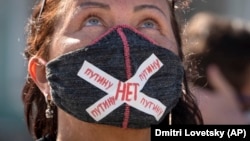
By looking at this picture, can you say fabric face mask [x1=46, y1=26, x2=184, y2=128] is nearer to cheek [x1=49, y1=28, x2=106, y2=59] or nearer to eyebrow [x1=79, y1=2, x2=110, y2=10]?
cheek [x1=49, y1=28, x2=106, y2=59]

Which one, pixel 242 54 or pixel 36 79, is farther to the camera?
pixel 242 54

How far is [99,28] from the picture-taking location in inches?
178

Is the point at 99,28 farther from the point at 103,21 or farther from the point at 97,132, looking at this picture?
the point at 97,132

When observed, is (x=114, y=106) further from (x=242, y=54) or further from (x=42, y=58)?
(x=242, y=54)

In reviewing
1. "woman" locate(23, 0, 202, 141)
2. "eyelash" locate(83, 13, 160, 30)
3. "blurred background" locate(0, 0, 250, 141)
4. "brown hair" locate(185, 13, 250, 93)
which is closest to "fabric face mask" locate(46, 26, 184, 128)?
"woman" locate(23, 0, 202, 141)

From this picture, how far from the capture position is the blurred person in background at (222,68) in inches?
241

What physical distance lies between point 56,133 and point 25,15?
667 cm

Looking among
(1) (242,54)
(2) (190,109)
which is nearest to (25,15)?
(1) (242,54)

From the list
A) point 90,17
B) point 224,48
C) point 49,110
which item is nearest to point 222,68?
point 224,48

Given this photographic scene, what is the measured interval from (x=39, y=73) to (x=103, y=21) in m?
0.44

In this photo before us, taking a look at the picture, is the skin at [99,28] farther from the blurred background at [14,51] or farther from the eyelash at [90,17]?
the blurred background at [14,51]

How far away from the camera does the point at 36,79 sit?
4.80 meters

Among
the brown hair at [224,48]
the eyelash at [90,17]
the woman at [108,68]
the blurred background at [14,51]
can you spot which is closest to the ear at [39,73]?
the woman at [108,68]

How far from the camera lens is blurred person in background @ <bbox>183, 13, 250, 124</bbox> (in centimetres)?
612
